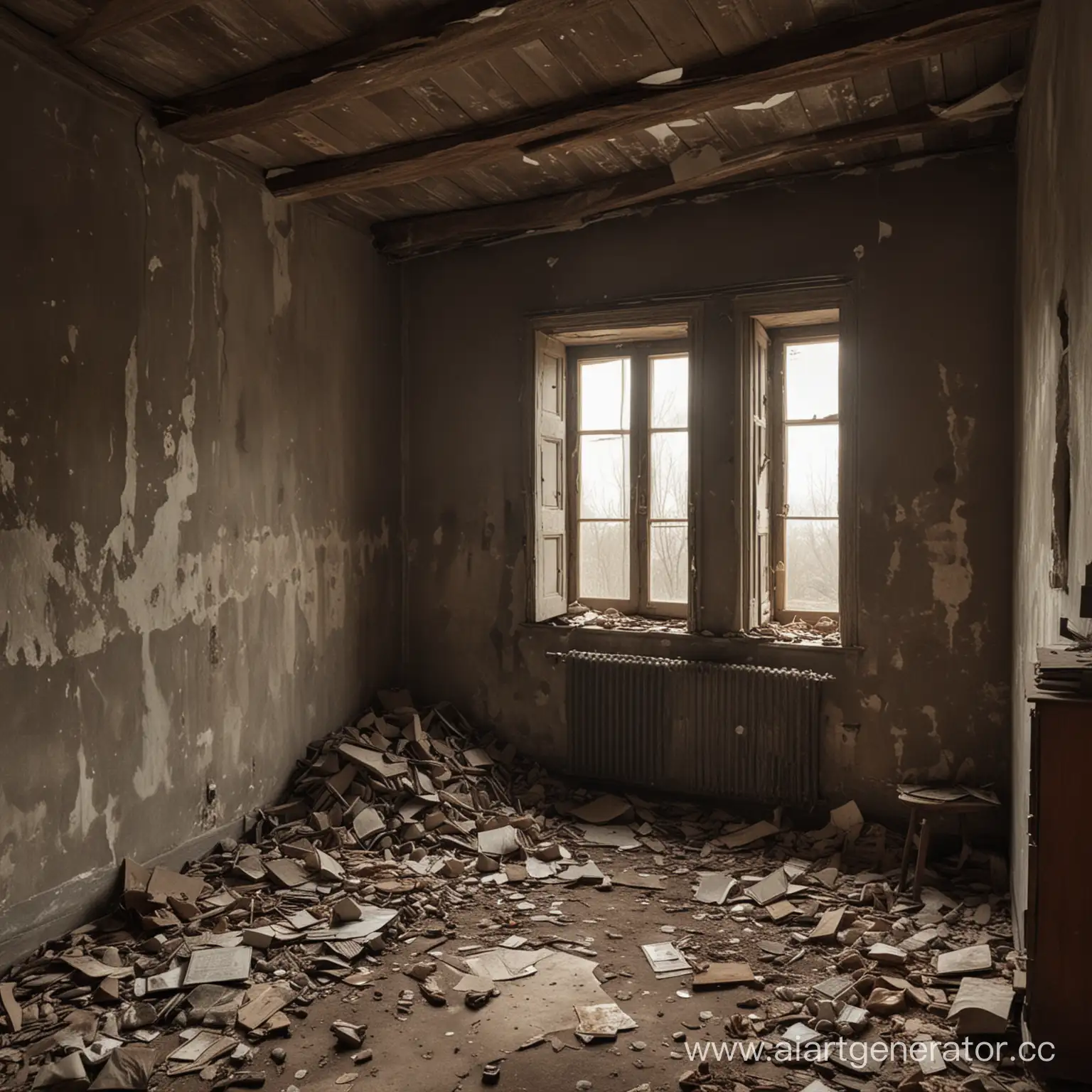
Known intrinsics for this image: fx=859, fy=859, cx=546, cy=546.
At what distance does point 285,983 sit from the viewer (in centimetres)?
307

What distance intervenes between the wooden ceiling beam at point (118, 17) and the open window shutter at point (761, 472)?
3.02 meters

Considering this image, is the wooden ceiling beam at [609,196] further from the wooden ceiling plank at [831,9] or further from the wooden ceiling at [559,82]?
the wooden ceiling plank at [831,9]

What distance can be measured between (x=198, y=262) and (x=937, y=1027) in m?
4.24

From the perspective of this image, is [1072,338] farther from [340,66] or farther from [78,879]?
[78,879]

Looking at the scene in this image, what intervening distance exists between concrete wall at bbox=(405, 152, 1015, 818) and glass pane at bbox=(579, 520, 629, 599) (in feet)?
1.46

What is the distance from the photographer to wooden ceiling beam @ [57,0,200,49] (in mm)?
2898

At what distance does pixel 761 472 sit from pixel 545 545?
4.40 ft

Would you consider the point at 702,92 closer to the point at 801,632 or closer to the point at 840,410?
the point at 840,410

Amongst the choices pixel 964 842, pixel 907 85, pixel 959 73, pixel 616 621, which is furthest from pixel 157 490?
pixel 964 842

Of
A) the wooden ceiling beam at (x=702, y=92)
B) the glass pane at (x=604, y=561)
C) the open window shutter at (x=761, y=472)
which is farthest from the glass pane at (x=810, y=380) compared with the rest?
the wooden ceiling beam at (x=702, y=92)

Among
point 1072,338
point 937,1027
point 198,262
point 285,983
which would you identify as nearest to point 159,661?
point 285,983

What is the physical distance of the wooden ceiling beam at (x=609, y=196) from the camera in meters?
3.84

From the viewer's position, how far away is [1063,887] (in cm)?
187

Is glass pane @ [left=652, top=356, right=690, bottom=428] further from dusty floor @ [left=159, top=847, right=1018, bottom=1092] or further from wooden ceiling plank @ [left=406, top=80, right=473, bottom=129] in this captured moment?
dusty floor @ [left=159, top=847, right=1018, bottom=1092]
